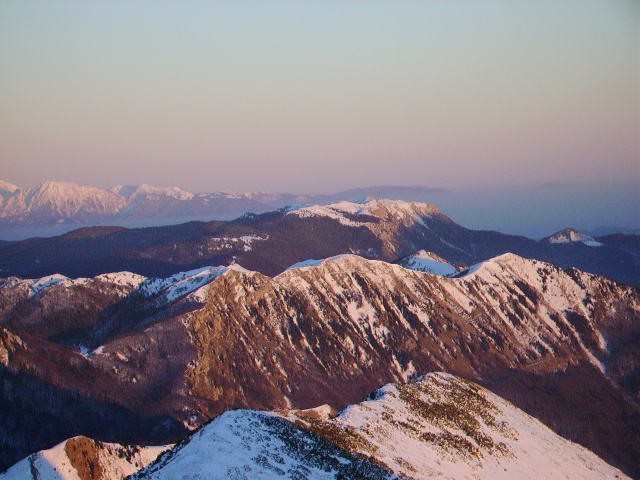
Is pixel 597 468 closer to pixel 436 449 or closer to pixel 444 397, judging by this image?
pixel 444 397

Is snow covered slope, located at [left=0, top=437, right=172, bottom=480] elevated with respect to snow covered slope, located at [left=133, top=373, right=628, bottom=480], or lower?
lower

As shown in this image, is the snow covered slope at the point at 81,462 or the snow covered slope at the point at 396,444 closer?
the snow covered slope at the point at 396,444

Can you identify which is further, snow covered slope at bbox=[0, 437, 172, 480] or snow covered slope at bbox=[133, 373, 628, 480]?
snow covered slope at bbox=[0, 437, 172, 480]

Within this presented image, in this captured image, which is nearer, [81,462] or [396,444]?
[396,444]

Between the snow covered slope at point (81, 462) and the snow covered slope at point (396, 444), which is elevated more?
the snow covered slope at point (396, 444)
